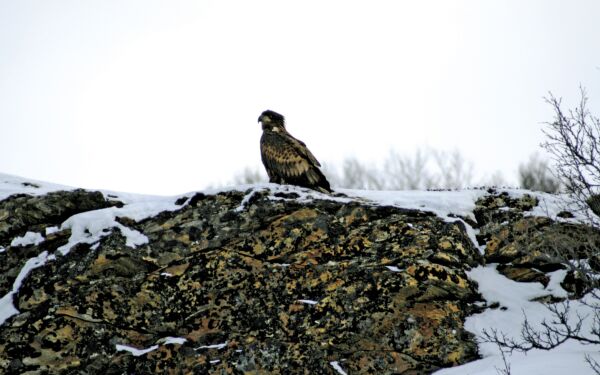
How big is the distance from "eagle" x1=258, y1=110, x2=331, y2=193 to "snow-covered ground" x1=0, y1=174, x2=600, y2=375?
634 mm

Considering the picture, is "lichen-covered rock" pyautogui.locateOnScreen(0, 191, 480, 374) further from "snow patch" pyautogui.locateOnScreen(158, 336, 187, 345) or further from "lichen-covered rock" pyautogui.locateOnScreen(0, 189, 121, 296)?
"lichen-covered rock" pyautogui.locateOnScreen(0, 189, 121, 296)

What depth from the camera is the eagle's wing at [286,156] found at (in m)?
9.26

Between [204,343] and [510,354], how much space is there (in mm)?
3247

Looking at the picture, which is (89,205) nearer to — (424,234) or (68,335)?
(68,335)

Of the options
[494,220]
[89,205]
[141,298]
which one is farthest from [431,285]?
[89,205]

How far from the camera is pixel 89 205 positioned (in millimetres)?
8617

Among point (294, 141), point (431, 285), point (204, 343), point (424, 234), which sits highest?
point (294, 141)

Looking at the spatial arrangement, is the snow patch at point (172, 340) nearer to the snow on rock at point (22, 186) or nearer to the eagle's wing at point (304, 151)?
the snow on rock at point (22, 186)

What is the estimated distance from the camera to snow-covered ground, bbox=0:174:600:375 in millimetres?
5891

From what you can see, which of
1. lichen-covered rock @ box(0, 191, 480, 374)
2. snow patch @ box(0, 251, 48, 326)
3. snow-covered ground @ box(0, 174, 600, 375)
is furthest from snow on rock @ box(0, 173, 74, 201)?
snow patch @ box(0, 251, 48, 326)

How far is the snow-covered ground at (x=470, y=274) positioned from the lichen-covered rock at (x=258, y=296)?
0.51 feet

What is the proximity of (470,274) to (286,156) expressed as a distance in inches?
132

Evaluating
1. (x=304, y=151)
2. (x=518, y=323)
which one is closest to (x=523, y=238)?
(x=518, y=323)

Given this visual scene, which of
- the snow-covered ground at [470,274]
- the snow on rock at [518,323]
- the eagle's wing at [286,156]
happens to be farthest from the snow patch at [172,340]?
the eagle's wing at [286,156]
